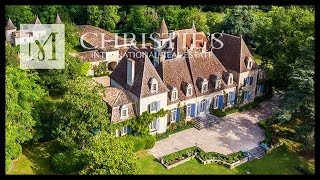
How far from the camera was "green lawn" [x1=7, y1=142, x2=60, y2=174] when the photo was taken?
31.7 meters

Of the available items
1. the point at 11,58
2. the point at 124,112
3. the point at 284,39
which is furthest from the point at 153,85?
the point at 284,39

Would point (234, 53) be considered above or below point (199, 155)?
above

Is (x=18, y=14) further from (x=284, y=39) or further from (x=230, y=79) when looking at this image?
(x=284, y=39)

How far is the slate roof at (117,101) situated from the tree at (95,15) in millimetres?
42546

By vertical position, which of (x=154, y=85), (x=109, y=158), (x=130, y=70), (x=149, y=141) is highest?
(x=130, y=70)

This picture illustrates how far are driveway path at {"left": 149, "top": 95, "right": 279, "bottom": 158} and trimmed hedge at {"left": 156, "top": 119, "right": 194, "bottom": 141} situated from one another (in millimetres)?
367

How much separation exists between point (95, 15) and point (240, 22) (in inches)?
1159

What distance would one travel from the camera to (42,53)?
42156 mm

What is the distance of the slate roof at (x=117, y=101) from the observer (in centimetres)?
3462

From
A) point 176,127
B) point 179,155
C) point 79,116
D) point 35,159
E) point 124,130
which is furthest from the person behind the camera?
point 176,127

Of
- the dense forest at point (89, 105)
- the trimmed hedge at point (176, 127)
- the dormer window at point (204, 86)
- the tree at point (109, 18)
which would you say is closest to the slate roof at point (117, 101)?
the dense forest at point (89, 105)

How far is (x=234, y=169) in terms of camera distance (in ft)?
110

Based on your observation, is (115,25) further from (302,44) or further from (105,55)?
(302,44)
